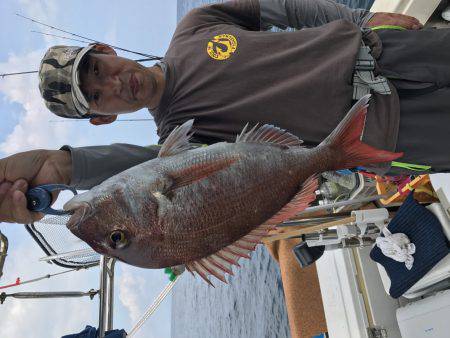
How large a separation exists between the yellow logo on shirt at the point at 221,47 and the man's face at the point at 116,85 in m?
0.42

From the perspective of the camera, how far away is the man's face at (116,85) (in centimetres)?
247

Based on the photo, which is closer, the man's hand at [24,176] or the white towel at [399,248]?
the man's hand at [24,176]

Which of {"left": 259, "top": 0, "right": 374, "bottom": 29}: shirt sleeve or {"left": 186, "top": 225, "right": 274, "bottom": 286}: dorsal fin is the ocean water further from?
{"left": 186, "top": 225, "right": 274, "bottom": 286}: dorsal fin

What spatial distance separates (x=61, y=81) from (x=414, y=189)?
12.7ft

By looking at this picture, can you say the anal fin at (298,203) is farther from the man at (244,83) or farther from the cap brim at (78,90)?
the cap brim at (78,90)

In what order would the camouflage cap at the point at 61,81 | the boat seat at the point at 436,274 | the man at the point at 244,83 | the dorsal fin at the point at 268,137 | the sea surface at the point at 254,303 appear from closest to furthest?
the dorsal fin at the point at 268,137, the camouflage cap at the point at 61,81, the man at the point at 244,83, the boat seat at the point at 436,274, the sea surface at the point at 254,303

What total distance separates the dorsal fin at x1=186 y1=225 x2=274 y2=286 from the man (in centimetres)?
76

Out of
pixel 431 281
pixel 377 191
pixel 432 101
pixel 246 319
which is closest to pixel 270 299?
pixel 246 319

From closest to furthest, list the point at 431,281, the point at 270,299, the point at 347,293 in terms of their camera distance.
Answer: the point at 431,281
the point at 347,293
the point at 270,299

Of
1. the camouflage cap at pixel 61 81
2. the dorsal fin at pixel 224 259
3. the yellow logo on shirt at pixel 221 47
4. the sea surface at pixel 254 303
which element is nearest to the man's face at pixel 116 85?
the camouflage cap at pixel 61 81

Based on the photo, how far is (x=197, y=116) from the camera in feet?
7.98

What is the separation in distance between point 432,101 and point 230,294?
29.3 meters

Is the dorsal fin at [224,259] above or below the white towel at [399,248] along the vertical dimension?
below

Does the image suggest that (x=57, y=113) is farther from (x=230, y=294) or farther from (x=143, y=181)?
(x=230, y=294)
